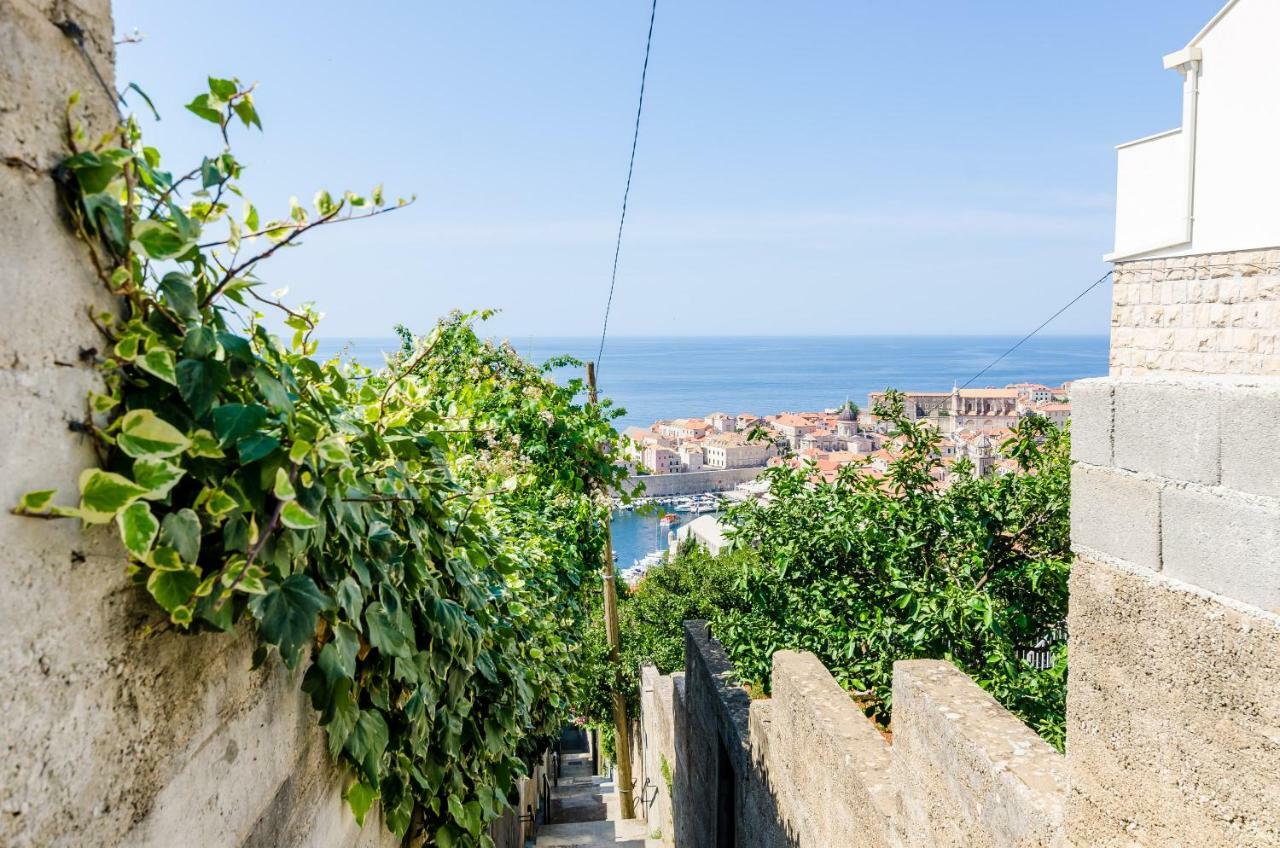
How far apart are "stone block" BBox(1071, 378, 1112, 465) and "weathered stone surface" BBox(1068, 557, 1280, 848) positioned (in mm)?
270

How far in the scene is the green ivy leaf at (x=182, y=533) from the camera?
3.73 feet

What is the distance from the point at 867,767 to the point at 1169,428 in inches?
97.1

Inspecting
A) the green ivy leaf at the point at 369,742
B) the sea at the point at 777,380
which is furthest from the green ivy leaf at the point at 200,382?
the sea at the point at 777,380

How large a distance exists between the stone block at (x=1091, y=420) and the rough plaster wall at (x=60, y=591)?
6.63 feet

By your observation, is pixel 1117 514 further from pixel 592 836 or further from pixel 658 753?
pixel 658 753

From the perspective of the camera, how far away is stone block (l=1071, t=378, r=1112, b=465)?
2133 millimetres

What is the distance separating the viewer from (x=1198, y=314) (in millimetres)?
2830

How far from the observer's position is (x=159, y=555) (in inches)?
43.5

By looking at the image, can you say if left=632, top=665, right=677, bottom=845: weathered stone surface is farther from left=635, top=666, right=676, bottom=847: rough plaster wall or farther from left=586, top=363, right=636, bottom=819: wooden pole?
left=586, top=363, right=636, bottom=819: wooden pole

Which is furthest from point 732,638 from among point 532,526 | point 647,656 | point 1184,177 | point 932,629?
point 647,656

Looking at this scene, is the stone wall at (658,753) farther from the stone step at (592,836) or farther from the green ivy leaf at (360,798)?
the green ivy leaf at (360,798)

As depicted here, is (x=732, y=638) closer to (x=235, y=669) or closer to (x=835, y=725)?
(x=835, y=725)

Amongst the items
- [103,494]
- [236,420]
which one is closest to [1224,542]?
[236,420]

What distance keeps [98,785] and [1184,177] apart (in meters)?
4.37
